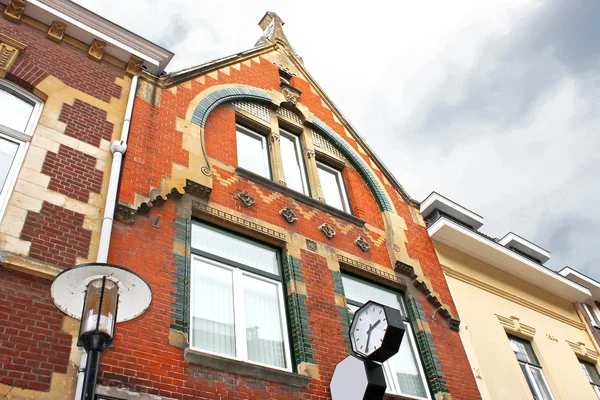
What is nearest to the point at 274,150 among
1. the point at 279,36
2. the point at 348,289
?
the point at 348,289

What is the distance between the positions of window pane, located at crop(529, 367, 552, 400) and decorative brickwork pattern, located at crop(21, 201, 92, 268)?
33.3 feet

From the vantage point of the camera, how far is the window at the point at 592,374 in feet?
45.8

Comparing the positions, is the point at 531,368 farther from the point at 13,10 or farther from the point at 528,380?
the point at 13,10

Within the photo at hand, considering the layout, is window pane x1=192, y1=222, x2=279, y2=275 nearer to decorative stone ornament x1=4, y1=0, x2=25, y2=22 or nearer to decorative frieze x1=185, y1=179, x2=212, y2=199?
decorative frieze x1=185, y1=179, x2=212, y2=199

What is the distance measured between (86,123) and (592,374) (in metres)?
13.8

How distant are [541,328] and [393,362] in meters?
6.21

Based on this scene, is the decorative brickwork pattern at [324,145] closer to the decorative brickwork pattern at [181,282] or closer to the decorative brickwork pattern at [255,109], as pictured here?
the decorative brickwork pattern at [255,109]

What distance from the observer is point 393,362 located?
925cm

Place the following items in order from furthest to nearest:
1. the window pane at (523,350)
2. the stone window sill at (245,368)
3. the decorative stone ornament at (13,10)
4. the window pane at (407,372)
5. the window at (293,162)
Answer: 1. the window pane at (523,350)
2. the window at (293,162)
3. the window pane at (407,372)
4. the decorative stone ornament at (13,10)
5. the stone window sill at (245,368)

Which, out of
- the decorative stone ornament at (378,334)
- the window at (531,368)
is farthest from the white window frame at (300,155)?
the window at (531,368)

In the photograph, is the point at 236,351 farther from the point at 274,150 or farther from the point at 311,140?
the point at 311,140

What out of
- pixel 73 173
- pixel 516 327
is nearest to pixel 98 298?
pixel 73 173

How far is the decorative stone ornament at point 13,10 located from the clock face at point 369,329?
24.5 ft

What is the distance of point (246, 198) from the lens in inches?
368
